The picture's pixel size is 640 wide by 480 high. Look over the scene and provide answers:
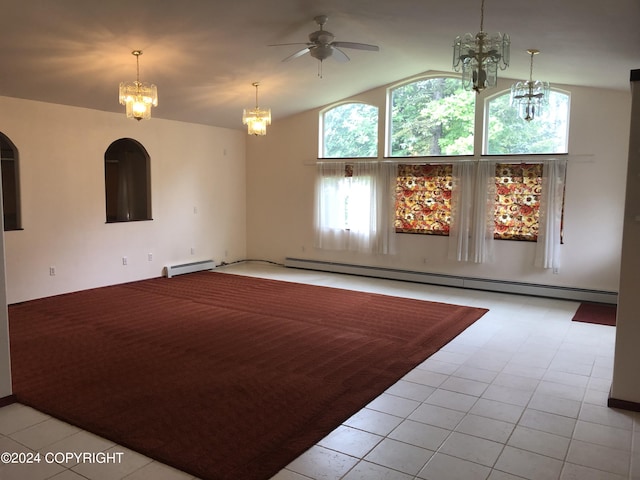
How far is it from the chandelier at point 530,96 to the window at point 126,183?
5433 millimetres

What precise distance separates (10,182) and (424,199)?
19.9ft

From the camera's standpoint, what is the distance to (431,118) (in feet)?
25.0

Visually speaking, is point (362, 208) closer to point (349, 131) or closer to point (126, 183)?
point (349, 131)

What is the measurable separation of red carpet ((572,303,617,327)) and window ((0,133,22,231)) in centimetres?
674

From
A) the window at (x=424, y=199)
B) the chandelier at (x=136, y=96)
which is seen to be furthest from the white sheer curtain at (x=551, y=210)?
the chandelier at (x=136, y=96)

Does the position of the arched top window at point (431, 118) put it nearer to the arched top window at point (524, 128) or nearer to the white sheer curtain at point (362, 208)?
the arched top window at point (524, 128)

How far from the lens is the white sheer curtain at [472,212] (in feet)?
23.5

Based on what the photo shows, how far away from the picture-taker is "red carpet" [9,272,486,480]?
301cm

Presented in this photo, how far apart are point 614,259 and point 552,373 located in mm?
3069

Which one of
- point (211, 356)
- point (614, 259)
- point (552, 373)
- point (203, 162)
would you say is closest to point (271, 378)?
point (211, 356)

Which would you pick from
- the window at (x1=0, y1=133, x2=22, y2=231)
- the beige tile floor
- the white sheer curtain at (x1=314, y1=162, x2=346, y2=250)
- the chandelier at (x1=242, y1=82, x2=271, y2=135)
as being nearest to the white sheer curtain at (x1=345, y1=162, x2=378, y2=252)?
the white sheer curtain at (x1=314, y1=162, x2=346, y2=250)

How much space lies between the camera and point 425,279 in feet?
25.6

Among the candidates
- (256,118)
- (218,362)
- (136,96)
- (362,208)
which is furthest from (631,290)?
(362,208)

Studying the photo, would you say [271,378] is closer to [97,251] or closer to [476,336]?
[476,336]
